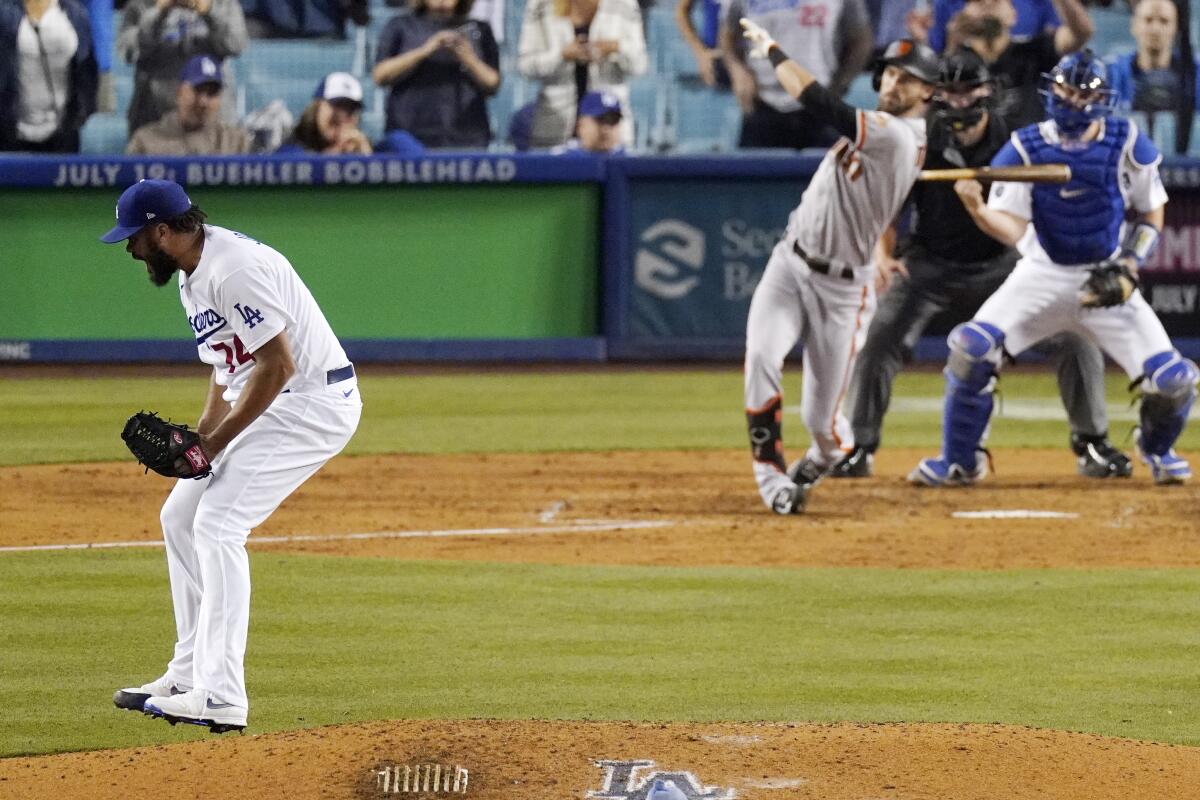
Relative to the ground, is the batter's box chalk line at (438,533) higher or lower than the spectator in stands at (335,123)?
lower

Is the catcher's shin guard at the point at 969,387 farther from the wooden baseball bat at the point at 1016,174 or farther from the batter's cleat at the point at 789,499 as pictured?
the batter's cleat at the point at 789,499

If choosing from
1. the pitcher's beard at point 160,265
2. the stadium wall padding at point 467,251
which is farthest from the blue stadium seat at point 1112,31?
the pitcher's beard at point 160,265

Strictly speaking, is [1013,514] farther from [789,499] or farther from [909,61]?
[909,61]

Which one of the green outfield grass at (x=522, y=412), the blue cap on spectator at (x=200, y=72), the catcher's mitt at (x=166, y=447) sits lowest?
the green outfield grass at (x=522, y=412)

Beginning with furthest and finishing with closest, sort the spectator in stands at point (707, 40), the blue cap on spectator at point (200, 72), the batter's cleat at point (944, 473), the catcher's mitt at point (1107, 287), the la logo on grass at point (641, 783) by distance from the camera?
the spectator in stands at point (707, 40) < the blue cap on spectator at point (200, 72) < the batter's cleat at point (944, 473) < the catcher's mitt at point (1107, 287) < the la logo on grass at point (641, 783)

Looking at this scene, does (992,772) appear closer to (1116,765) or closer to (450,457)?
(1116,765)

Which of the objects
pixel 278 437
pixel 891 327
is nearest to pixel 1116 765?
pixel 278 437

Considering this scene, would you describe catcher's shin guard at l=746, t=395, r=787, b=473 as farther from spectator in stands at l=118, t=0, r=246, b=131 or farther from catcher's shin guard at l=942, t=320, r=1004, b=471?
spectator in stands at l=118, t=0, r=246, b=131

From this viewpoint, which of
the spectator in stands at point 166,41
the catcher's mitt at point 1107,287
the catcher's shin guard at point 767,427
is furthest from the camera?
the spectator in stands at point 166,41

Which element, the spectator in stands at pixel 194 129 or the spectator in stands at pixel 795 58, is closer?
the spectator in stands at pixel 194 129
